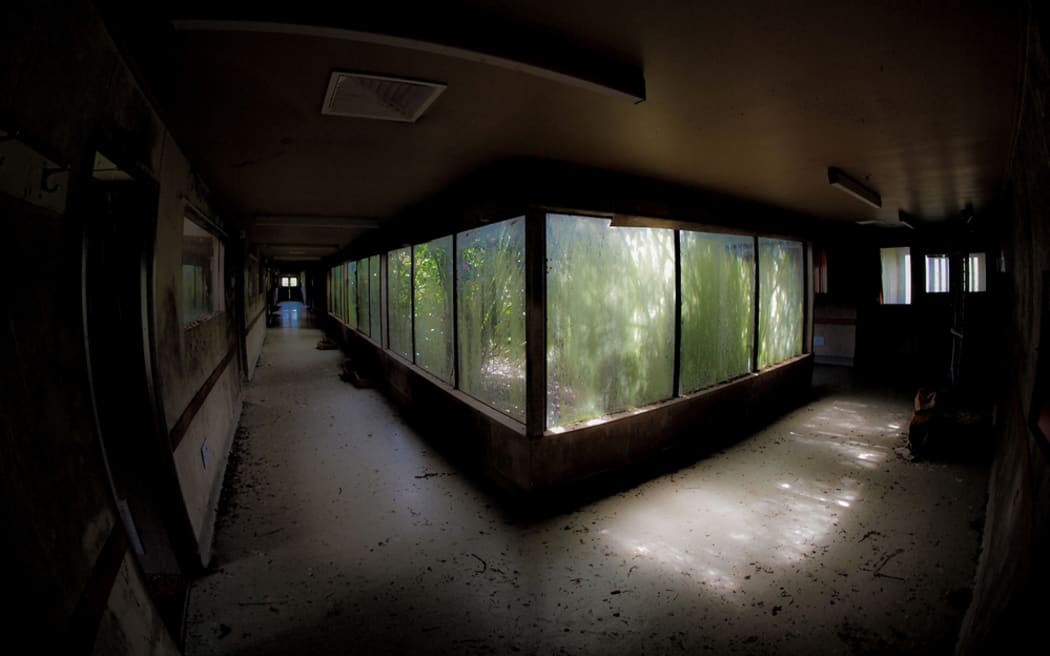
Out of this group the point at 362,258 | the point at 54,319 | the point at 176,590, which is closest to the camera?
the point at 54,319

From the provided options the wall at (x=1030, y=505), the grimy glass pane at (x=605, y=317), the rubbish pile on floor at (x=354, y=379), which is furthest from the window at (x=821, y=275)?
the rubbish pile on floor at (x=354, y=379)

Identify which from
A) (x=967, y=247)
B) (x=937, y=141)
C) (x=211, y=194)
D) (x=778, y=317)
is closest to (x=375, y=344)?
(x=211, y=194)

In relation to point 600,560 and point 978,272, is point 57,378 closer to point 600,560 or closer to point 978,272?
point 600,560

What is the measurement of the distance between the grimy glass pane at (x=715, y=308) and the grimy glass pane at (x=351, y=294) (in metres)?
9.14

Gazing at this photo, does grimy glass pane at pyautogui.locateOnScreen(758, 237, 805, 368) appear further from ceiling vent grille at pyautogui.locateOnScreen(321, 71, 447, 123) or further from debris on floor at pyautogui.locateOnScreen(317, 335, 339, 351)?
debris on floor at pyautogui.locateOnScreen(317, 335, 339, 351)

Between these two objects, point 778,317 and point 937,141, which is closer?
point 937,141

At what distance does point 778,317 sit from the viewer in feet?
24.3

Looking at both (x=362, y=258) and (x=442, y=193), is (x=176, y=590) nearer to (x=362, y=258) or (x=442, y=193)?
(x=442, y=193)

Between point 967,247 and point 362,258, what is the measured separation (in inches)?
436

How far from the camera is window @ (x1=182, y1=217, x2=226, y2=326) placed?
3.76 m

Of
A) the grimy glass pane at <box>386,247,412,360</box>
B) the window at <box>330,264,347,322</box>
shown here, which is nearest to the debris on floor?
the window at <box>330,264,347,322</box>

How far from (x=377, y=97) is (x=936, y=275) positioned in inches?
461

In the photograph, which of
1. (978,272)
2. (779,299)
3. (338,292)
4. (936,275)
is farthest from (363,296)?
(978,272)

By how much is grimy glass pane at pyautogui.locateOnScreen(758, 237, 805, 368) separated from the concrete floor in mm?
2289
